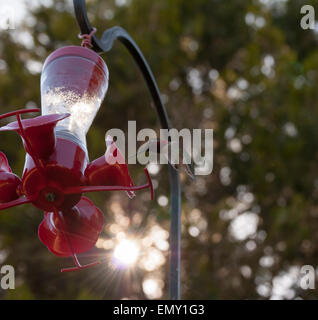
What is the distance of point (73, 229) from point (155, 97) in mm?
842

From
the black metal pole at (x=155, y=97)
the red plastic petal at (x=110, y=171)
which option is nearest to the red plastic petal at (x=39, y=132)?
the red plastic petal at (x=110, y=171)

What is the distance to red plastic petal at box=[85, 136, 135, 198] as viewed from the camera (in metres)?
1.11

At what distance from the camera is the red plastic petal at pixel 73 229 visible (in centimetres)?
119

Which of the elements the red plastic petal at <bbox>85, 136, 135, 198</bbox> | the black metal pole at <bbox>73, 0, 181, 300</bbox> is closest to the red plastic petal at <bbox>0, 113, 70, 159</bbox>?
the red plastic petal at <bbox>85, 136, 135, 198</bbox>

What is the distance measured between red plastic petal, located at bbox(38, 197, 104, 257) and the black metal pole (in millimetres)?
461

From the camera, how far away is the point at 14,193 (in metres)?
1.13

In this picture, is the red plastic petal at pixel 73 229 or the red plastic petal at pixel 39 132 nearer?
the red plastic petal at pixel 39 132

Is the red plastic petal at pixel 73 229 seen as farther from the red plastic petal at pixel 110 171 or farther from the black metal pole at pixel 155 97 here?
the black metal pole at pixel 155 97

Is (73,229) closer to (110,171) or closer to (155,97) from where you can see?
(110,171)

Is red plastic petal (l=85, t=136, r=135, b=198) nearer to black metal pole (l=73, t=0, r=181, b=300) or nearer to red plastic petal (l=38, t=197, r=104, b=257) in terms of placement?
red plastic petal (l=38, t=197, r=104, b=257)

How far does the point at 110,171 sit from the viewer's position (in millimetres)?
1113

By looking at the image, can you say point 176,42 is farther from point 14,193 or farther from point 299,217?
point 14,193

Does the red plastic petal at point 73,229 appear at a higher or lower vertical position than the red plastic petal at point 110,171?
lower

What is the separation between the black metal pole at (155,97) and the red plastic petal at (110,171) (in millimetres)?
475
